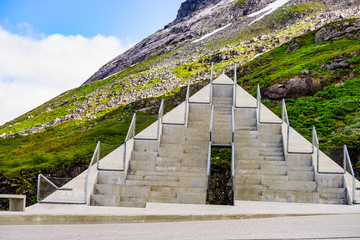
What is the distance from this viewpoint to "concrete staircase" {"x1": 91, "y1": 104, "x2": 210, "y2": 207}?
15570 millimetres

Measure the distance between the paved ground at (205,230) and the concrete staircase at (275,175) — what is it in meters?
4.53

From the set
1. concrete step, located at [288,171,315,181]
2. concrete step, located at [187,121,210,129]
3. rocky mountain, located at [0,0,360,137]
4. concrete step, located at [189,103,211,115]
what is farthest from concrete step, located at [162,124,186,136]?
rocky mountain, located at [0,0,360,137]

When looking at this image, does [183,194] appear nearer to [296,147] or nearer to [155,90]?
[296,147]

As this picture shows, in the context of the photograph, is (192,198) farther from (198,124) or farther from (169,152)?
(198,124)

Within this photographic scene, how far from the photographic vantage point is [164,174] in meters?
16.8

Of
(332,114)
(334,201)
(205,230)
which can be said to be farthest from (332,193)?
(332,114)

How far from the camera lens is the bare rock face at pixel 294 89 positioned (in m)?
35.0

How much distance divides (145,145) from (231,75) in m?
39.2

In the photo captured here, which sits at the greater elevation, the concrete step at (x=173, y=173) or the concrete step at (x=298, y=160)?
the concrete step at (x=298, y=160)

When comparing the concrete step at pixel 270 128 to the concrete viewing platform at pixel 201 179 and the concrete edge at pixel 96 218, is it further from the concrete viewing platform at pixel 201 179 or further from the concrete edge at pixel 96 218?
the concrete edge at pixel 96 218

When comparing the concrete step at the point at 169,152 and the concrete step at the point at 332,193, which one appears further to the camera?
the concrete step at the point at 169,152

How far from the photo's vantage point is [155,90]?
257 feet

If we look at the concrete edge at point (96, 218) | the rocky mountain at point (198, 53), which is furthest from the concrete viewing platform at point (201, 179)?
the rocky mountain at point (198, 53)

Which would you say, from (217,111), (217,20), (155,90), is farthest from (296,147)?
(217,20)
